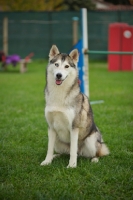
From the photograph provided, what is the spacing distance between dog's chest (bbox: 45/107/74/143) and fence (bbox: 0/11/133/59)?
52.8ft

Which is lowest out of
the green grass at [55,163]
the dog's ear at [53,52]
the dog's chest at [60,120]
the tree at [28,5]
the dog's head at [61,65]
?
the green grass at [55,163]

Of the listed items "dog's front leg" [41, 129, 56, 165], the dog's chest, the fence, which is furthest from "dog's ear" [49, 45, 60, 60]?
the fence

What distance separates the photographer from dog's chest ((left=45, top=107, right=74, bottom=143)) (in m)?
3.86

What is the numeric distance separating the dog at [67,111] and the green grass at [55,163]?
0.72 feet

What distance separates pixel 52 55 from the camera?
4.11m

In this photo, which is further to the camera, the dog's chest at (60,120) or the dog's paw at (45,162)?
the dog's paw at (45,162)

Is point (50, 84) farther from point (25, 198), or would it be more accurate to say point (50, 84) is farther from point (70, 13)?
point (70, 13)

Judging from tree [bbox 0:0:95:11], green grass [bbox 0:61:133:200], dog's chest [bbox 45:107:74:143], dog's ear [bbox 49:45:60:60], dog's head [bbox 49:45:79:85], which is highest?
tree [bbox 0:0:95:11]

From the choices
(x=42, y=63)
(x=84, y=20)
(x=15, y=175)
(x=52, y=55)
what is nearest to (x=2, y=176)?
(x=15, y=175)

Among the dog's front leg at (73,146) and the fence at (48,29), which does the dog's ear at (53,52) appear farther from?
the fence at (48,29)

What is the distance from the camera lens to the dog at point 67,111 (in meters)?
3.88

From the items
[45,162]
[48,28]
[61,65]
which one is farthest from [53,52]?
[48,28]

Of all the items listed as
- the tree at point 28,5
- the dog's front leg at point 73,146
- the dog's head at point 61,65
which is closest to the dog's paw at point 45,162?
the dog's front leg at point 73,146

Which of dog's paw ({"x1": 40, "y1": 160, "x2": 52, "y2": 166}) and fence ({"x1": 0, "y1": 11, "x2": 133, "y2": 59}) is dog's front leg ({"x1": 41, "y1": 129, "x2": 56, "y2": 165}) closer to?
dog's paw ({"x1": 40, "y1": 160, "x2": 52, "y2": 166})
